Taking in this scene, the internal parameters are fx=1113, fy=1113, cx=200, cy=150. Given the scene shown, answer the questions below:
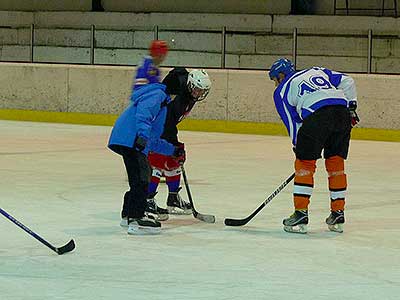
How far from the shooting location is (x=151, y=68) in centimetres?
629

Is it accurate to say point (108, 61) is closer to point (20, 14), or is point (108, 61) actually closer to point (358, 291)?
point (20, 14)

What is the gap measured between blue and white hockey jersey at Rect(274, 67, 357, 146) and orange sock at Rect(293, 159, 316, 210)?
0.51 feet

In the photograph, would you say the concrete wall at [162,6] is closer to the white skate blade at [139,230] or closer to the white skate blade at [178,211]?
the white skate blade at [178,211]

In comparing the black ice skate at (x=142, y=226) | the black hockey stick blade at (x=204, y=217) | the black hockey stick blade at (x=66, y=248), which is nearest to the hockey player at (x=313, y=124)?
the black hockey stick blade at (x=204, y=217)

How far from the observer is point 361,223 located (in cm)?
684

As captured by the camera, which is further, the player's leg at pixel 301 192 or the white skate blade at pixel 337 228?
the white skate blade at pixel 337 228

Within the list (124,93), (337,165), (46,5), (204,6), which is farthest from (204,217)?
(46,5)

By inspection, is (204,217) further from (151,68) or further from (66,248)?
(66,248)

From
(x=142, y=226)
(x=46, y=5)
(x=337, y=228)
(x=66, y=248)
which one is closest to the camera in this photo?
(x=66, y=248)

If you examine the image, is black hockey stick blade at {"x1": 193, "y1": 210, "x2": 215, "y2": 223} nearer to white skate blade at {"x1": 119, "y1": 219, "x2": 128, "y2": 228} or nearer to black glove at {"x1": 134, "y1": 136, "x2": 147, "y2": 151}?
white skate blade at {"x1": 119, "y1": 219, "x2": 128, "y2": 228}

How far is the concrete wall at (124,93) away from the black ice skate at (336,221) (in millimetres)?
6337

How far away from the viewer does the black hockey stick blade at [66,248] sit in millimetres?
5535

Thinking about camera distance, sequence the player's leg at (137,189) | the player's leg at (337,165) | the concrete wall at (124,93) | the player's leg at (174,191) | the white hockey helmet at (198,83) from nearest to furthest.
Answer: the player's leg at (137,189)
the player's leg at (337,165)
the white hockey helmet at (198,83)
the player's leg at (174,191)
the concrete wall at (124,93)

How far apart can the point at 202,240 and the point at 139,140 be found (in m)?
0.66
